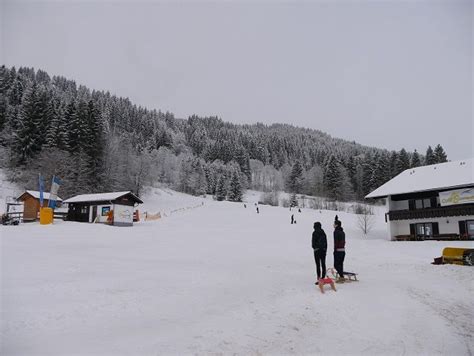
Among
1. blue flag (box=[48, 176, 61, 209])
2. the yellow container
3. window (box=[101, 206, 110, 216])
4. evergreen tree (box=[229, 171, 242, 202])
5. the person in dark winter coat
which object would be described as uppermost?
evergreen tree (box=[229, 171, 242, 202])

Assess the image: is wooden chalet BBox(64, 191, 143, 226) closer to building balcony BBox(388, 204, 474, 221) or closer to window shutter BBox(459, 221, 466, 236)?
building balcony BBox(388, 204, 474, 221)

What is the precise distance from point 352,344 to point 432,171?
37519 mm

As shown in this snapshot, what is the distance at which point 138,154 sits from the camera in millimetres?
86938

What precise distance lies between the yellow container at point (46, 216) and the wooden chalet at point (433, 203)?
32.2m

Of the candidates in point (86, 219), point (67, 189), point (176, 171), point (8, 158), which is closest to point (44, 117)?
point (8, 158)

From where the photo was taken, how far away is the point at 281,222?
1758 inches

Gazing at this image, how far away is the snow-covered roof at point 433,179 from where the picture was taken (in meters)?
32.3

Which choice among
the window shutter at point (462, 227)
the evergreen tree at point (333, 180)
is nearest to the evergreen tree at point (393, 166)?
the evergreen tree at point (333, 180)

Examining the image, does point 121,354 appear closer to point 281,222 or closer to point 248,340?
point 248,340

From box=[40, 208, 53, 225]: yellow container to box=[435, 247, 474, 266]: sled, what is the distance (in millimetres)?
29925

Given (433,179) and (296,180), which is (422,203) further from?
(296,180)

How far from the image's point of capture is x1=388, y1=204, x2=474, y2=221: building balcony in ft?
101

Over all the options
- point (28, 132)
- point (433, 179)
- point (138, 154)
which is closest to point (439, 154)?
point (433, 179)

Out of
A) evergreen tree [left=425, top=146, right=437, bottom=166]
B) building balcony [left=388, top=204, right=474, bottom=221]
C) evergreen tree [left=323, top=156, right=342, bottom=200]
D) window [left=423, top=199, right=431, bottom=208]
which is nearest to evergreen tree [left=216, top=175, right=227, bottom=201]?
evergreen tree [left=323, top=156, right=342, bottom=200]
